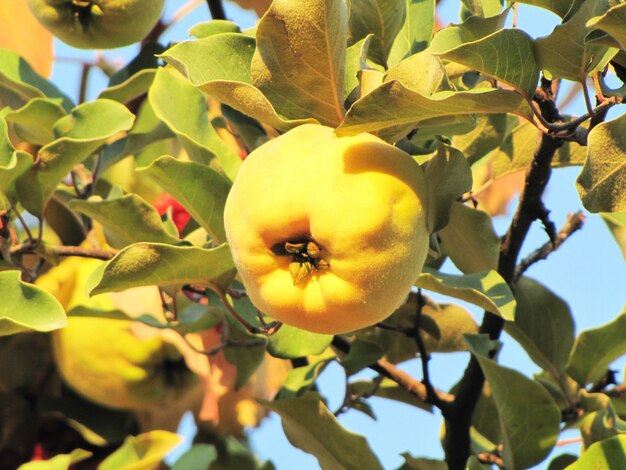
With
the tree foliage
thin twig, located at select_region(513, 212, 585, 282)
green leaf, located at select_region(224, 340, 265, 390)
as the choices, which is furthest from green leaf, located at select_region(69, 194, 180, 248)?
thin twig, located at select_region(513, 212, 585, 282)

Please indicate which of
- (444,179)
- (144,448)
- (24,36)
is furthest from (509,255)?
(24,36)

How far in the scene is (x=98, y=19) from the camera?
146 centimetres

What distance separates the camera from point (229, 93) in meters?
0.97

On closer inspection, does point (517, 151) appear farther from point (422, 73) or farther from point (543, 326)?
point (422, 73)

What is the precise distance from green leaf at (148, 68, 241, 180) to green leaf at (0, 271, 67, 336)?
251 mm

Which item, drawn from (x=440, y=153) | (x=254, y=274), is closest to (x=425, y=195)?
(x=440, y=153)

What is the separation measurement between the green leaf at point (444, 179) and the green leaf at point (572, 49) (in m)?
0.11

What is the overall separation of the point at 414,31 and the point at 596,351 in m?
0.50

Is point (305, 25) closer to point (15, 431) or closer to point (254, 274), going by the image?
point (254, 274)

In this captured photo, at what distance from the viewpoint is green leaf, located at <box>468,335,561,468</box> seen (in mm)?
1253

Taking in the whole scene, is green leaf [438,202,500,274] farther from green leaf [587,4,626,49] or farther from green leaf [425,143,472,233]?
green leaf [587,4,626,49]

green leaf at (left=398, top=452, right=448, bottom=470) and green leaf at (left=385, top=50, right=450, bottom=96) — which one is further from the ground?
green leaf at (left=385, top=50, right=450, bottom=96)

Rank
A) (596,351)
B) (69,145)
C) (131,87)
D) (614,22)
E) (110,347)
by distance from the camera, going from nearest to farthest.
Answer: (614,22) < (69,145) < (596,351) < (131,87) < (110,347)

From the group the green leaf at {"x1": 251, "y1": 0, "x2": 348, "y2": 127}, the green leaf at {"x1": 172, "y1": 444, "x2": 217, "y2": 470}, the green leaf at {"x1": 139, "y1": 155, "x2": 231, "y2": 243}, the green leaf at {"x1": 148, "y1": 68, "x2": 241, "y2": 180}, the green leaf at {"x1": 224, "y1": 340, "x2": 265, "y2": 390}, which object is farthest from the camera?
the green leaf at {"x1": 172, "y1": 444, "x2": 217, "y2": 470}
